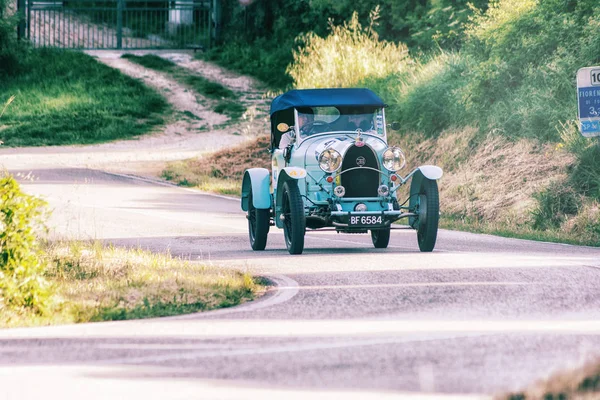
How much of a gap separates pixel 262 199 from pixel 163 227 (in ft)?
14.9

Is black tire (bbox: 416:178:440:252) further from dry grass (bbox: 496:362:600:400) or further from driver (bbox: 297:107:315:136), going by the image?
dry grass (bbox: 496:362:600:400)

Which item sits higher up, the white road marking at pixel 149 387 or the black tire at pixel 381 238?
the black tire at pixel 381 238

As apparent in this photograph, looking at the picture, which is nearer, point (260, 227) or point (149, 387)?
point (149, 387)

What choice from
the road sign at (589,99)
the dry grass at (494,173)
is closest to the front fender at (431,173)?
the road sign at (589,99)

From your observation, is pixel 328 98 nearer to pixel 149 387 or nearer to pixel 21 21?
pixel 149 387

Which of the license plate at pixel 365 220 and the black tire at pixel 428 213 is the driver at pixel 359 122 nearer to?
the black tire at pixel 428 213

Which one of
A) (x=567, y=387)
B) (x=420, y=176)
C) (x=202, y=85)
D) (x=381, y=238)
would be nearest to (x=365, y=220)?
(x=420, y=176)

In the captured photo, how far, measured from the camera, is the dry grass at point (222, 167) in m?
29.7

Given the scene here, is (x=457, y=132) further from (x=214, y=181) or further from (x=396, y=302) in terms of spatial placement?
(x=396, y=302)

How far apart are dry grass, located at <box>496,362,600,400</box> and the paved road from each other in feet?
0.70

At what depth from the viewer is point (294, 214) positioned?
1452cm

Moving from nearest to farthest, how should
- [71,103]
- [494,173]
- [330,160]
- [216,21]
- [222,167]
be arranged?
[330,160] → [494,173] → [222,167] → [71,103] → [216,21]

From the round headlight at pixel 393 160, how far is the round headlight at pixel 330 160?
64cm

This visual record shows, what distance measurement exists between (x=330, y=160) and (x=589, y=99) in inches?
220
